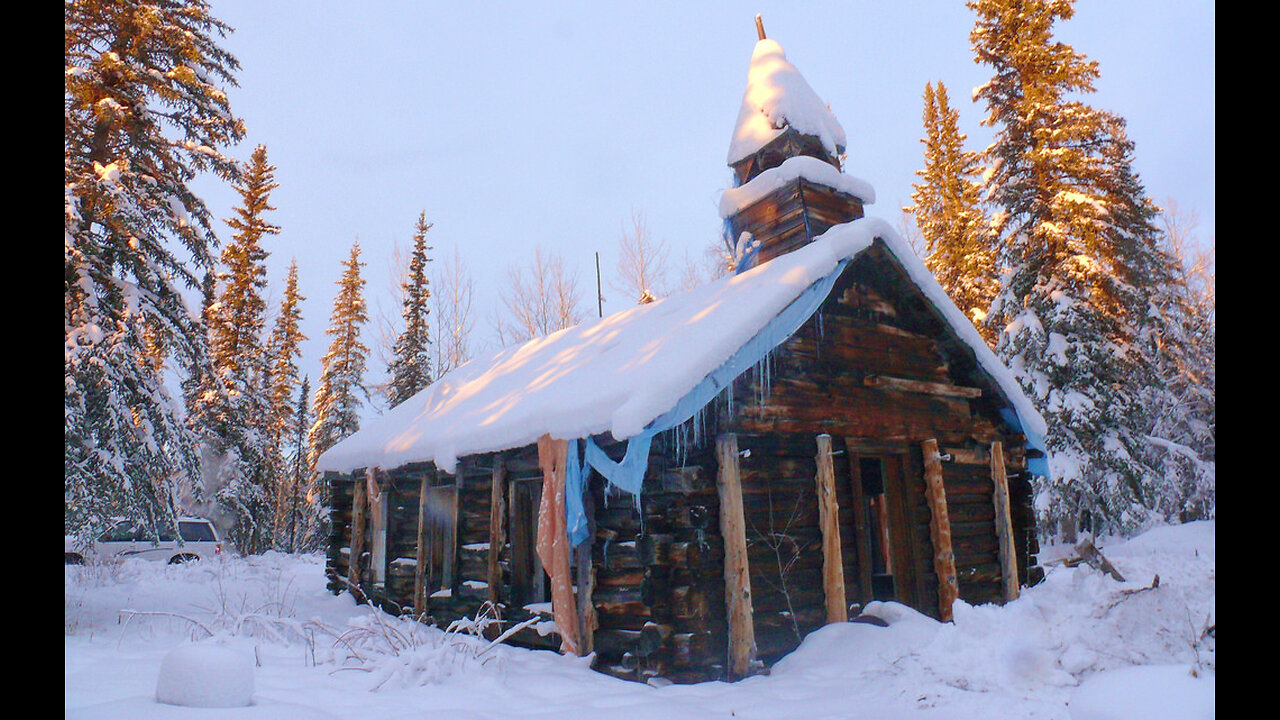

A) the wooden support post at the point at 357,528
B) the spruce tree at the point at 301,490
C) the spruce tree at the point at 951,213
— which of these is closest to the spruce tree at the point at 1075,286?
the spruce tree at the point at 951,213

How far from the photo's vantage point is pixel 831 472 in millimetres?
9125

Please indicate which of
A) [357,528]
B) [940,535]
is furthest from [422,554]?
[940,535]

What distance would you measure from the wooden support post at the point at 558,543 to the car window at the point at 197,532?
55.4 feet

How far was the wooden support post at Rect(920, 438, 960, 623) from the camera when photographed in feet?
32.8

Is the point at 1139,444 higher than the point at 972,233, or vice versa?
the point at 972,233

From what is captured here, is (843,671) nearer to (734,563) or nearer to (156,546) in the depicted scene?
(734,563)

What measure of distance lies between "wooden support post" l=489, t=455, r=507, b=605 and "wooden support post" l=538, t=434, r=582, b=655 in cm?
156

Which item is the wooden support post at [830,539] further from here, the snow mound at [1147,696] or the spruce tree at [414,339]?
the spruce tree at [414,339]

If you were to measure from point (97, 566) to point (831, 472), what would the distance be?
16.1m

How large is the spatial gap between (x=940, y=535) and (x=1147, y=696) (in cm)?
653

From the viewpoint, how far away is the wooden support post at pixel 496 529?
980 cm

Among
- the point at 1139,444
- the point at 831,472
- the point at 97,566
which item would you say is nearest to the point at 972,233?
the point at 1139,444
